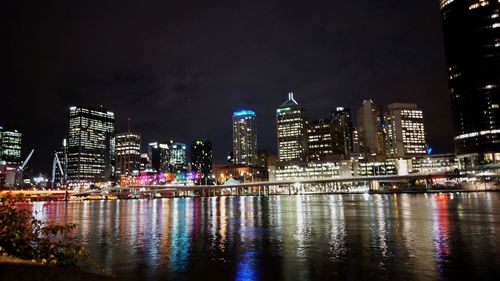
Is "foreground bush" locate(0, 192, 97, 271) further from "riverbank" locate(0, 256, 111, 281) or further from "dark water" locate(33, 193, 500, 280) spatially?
"dark water" locate(33, 193, 500, 280)

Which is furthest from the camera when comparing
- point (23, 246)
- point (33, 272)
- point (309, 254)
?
point (309, 254)

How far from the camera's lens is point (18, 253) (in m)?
15.0

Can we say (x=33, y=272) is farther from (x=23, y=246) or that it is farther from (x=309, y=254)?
(x=309, y=254)

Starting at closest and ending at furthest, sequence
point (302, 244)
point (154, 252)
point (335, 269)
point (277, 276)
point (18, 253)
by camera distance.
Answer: point (18, 253) < point (277, 276) < point (335, 269) < point (154, 252) < point (302, 244)

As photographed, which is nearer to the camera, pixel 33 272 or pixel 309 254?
pixel 33 272

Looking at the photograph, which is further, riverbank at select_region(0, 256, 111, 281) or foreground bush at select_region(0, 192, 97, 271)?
foreground bush at select_region(0, 192, 97, 271)

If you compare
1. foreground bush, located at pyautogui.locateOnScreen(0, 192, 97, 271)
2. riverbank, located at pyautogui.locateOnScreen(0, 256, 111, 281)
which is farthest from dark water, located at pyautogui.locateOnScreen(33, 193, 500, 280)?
riverbank, located at pyautogui.locateOnScreen(0, 256, 111, 281)

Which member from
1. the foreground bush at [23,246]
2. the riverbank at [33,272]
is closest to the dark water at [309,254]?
the foreground bush at [23,246]

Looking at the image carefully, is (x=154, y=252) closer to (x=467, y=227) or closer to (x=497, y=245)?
(x=497, y=245)

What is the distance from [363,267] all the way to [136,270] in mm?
11976

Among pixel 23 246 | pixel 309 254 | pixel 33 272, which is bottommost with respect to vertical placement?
pixel 309 254

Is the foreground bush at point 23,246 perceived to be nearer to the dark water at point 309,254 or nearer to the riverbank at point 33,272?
the riverbank at point 33,272

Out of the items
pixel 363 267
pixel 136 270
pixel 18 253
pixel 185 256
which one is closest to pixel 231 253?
pixel 185 256

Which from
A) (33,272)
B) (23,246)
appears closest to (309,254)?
(23,246)
